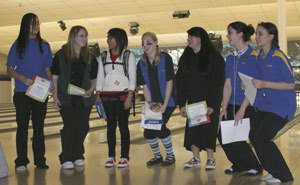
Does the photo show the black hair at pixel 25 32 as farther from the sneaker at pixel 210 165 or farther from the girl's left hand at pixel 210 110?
the sneaker at pixel 210 165

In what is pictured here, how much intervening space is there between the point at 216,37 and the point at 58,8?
314 inches

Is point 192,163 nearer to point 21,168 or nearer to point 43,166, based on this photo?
point 43,166

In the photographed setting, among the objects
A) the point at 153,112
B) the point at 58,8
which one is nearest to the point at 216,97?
the point at 153,112

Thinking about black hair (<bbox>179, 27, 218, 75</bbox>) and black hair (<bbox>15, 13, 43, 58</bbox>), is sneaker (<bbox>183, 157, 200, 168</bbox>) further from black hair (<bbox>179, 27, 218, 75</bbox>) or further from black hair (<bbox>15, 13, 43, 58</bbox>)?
black hair (<bbox>15, 13, 43, 58</bbox>)

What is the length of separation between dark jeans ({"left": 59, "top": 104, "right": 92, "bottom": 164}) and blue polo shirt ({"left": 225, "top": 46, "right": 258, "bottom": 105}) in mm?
1494

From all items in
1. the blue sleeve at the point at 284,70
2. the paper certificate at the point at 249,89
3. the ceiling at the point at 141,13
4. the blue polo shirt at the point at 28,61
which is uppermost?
the ceiling at the point at 141,13

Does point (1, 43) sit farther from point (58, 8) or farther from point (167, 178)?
point (167, 178)

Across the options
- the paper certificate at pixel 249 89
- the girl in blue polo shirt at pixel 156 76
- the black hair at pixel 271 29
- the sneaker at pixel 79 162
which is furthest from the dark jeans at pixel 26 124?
the black hair at pixel 271 29

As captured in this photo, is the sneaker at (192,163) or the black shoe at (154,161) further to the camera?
the black shoe at (154,161)

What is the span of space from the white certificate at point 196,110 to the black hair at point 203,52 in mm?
314

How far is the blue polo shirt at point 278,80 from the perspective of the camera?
141 inches

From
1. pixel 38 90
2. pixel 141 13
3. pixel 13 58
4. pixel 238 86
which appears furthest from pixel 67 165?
pixel 141 13

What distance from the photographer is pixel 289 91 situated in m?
3.64

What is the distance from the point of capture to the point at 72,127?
4.49 metres
